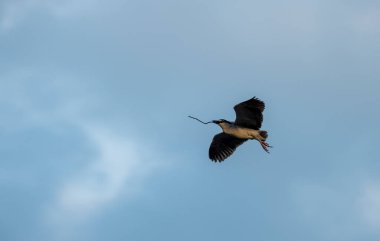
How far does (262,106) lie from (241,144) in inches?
113

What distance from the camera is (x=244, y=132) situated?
113ft

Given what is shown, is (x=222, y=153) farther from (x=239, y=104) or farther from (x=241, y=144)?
(x=239, y=104)

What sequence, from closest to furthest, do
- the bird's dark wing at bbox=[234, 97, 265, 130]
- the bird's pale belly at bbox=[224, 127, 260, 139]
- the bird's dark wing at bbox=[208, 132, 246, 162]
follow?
the bird's dark wing at bbox=[234, 97, 265, 130] < the bird's pale belly at bbox=[224, 127, 260, 139] < the bird's dark wing at bbox=[208, 132, 246, 162]

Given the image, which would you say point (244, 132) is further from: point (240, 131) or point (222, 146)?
point (222, 146)

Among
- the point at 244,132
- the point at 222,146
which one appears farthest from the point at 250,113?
the point at 222,146

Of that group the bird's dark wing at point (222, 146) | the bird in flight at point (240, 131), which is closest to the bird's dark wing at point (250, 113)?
the bird in flight at point (240, 131)

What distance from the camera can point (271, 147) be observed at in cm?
3412

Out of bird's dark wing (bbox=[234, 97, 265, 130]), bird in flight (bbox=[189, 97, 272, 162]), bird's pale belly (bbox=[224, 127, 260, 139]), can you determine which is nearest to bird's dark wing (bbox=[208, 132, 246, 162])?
bird in flight (bbox=[189, 97, 272, 162])

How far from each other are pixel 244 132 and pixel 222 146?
191cm

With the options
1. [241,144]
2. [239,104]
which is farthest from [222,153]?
[239,104]

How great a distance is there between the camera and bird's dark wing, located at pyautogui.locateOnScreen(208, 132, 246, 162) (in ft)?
118

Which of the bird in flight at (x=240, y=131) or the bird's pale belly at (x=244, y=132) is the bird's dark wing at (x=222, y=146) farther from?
the bird's pale belly at (x=244, y=132)

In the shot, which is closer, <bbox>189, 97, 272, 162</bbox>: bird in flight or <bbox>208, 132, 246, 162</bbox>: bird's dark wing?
<bbox>189, 97, 272, 162</bbox>: bird in flight

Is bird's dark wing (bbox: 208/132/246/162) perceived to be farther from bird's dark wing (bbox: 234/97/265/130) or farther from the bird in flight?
bird's dark wing (bbox: 234/97/265/130)
